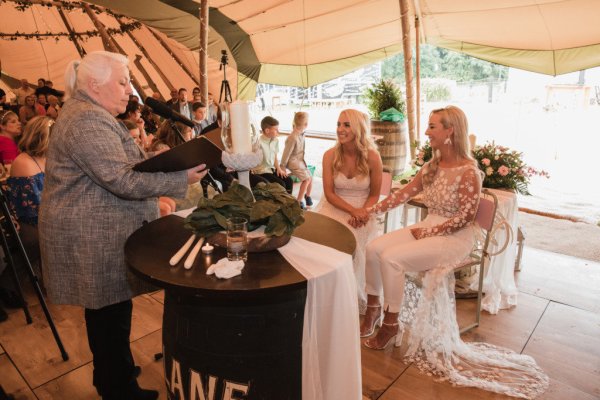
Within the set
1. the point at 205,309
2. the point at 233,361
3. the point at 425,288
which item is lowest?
the point at 425,288

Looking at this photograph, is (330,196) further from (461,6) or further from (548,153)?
(548,153)

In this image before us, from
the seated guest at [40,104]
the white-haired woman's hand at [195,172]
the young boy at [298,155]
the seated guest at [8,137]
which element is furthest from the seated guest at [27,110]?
the white-haired woman's hand at [195,172]

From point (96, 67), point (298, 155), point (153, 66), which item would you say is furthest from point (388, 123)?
point (153, 66)

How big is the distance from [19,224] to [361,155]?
2.38m

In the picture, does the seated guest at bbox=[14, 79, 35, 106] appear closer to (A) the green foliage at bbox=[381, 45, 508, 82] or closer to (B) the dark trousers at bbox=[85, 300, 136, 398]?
(A) the green foliage at bbox=[381, 45, 508, 82]

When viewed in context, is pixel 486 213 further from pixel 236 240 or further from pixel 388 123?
pixel 388 123

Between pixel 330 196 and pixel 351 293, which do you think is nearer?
pixel 351 293

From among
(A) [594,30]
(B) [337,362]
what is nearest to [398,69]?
(A) [594,30]

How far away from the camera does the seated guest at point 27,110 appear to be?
5641 millimetres

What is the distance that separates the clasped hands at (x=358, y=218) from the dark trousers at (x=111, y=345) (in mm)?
1483

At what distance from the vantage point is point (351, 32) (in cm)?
573

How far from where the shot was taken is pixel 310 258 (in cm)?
129

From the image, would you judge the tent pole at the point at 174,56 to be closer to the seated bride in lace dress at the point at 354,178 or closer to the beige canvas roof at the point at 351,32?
the beige canvas roof at the point at 351,32

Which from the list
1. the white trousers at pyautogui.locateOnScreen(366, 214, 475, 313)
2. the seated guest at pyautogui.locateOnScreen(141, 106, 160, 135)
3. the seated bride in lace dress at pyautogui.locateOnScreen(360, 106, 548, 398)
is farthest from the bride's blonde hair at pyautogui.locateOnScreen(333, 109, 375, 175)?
the seated guest at pyautogui.locateOnScreen(141, 106, 160, 135)
